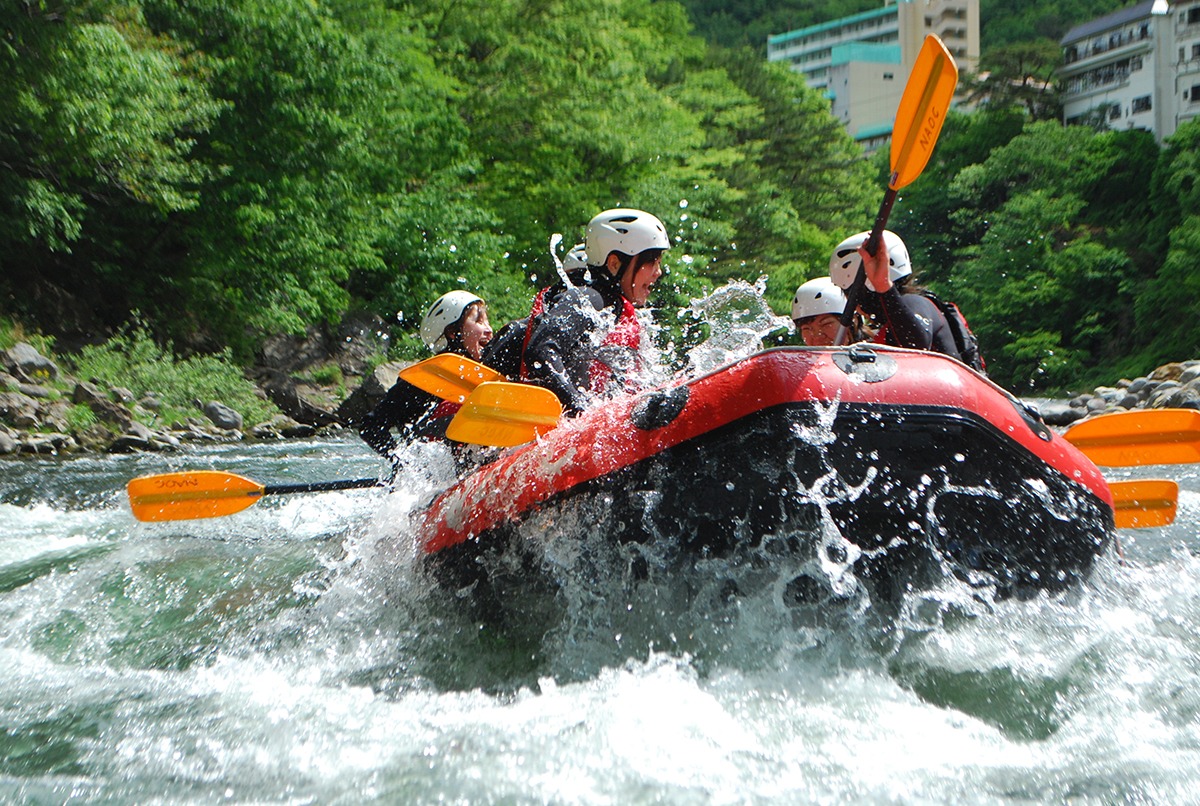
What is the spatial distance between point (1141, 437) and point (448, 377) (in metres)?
2.78

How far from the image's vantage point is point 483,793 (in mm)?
2865

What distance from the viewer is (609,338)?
4.69 metres

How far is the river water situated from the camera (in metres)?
2.93

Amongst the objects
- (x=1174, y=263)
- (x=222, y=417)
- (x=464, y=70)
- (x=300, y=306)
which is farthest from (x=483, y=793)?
(x=1174, y=263)

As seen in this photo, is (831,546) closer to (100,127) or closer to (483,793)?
(483,793)

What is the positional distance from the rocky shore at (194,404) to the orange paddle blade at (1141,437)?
31.9 ft

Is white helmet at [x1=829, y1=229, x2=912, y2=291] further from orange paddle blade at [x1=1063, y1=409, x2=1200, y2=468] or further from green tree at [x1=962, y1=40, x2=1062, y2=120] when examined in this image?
green tree at [x1=962, y1=40, x2=1062, y2=120]

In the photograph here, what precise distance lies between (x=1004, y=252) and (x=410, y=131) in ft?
78.9

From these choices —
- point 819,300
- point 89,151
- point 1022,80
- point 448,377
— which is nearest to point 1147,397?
point 89,151

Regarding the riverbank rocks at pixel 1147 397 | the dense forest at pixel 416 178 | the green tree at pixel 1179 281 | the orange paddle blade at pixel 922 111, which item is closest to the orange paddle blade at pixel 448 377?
the orange paddle blade at pixel 922 111

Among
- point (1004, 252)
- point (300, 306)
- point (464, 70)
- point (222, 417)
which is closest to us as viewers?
point (222, 417)

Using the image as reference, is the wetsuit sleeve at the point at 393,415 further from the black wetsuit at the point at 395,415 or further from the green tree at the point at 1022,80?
the green tree at the point at 1022,80

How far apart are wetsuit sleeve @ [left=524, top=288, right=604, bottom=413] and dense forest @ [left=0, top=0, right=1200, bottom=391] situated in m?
3.19

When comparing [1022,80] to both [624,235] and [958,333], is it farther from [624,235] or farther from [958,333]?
[624,235]
